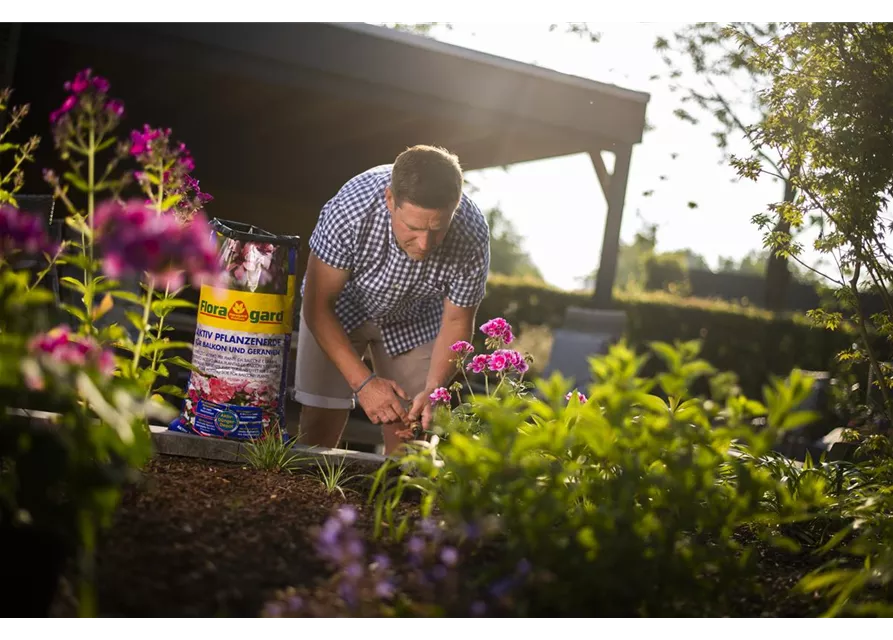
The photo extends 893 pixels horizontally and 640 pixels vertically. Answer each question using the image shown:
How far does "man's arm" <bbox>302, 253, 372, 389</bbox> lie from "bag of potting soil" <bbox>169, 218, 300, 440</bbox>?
741 mm

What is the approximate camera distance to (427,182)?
290 centimetres

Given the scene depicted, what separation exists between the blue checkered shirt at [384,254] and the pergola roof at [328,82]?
13.0ft

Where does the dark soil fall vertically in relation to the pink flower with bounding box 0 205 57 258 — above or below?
below

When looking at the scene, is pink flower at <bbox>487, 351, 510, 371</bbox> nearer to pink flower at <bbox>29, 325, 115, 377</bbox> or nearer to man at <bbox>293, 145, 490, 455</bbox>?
man at <bbox>293, 145, 490, 455</bbox>

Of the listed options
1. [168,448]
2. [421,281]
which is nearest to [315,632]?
[168,448]

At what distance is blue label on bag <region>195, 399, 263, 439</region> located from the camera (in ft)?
8.32

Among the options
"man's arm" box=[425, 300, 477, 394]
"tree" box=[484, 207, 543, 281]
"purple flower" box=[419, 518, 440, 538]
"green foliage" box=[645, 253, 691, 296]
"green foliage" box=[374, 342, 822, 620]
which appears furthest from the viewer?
"tree" box=[484, 207, 543, 281]

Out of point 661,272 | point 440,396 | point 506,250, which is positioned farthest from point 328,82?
point 506,250

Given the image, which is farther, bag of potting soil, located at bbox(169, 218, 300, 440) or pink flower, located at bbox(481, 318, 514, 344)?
pink flower, located at bbox(481, 318, 514, 344)

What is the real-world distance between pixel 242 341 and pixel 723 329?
416 inches

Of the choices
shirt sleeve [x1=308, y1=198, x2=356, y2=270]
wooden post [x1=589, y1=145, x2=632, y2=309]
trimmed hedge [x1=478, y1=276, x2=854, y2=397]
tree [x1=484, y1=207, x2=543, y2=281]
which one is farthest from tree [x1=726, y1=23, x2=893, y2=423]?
tree [x1=484, y1=207, x2=543, y2=281]

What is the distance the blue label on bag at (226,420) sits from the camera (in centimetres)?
254

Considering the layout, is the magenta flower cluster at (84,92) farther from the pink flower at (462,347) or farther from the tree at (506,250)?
the tree at (506,250)

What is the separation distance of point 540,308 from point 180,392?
9.34m
